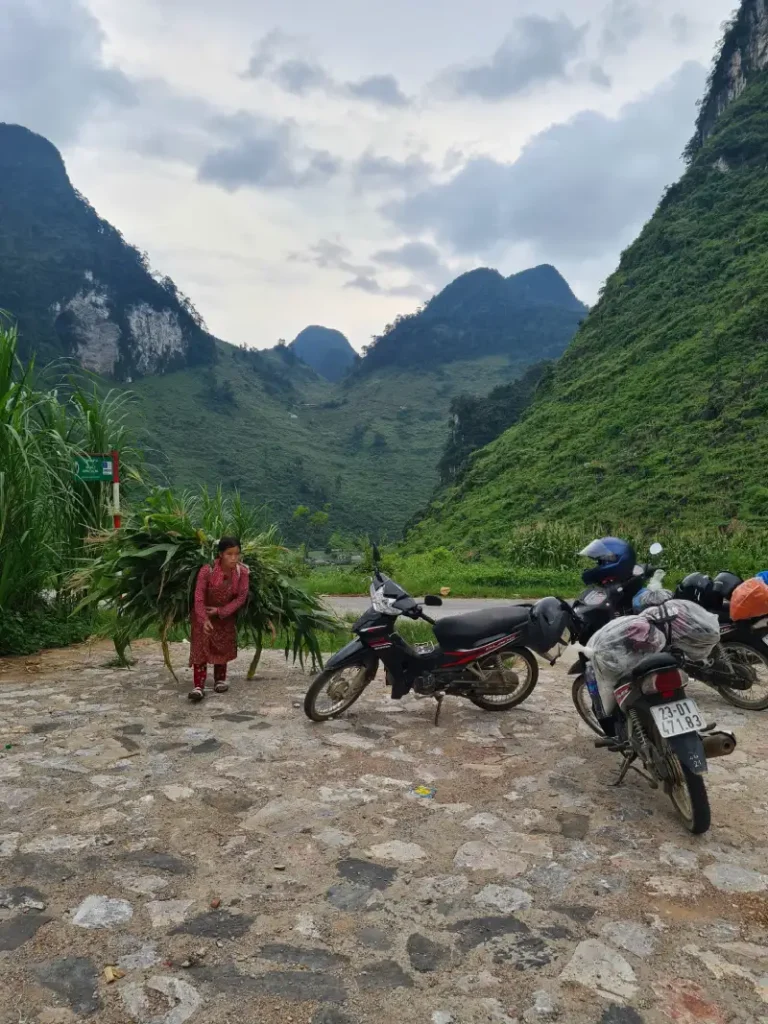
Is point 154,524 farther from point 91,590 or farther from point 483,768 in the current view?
point 483,768

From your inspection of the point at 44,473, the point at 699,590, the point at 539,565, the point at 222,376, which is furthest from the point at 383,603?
the point at 222,376

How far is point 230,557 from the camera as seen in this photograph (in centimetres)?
572

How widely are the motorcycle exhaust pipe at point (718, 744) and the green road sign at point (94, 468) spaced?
20.1 feet

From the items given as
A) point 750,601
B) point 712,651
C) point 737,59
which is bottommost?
point 712,651

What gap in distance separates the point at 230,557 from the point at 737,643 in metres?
4.03

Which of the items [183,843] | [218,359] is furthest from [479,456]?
[218,359]

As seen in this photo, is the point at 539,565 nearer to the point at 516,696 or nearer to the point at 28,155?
the point at 516,696

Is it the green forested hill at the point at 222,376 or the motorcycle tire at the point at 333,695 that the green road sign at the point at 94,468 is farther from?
the green forested hill at the point at 222,376

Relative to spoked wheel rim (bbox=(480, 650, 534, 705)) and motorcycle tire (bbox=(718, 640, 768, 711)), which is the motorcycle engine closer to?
spoked wheel rim (bbox=(480, 650, 534, 705))

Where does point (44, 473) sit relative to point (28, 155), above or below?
below

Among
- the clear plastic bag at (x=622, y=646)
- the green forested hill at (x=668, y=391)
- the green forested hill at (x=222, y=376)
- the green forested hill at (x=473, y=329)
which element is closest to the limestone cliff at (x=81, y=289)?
the green forested hill at (x=222, y=376)

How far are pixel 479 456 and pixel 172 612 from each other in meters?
44.2

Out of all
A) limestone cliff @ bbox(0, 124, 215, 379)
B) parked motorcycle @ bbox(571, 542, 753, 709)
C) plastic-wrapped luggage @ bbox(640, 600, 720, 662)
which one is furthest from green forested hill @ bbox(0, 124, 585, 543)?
plastic-wrapped luggage @ bbox(640, 600, 720, 662)

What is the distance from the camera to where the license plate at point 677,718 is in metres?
3.57
